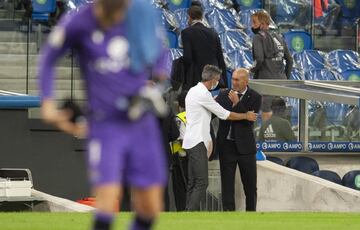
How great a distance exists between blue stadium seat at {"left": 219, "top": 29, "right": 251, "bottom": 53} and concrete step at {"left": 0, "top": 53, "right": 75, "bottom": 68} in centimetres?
510

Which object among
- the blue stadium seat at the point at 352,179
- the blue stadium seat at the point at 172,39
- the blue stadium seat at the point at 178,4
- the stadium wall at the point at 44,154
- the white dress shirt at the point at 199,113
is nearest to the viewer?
the white dress shirt at the point at 199,113

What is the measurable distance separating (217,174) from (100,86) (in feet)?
39.1

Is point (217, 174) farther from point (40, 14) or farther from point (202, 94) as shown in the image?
point (40, 14)

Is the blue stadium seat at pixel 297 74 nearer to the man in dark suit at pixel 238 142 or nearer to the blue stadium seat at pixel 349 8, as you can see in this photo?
the blue stadium seat at pixel 349 8

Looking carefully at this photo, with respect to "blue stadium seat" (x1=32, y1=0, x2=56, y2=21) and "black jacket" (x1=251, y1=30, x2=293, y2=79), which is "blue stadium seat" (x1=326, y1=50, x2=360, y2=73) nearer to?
"black jacket" (x1=251, y1=30, x2=293, y2=79)

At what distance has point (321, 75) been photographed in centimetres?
2523

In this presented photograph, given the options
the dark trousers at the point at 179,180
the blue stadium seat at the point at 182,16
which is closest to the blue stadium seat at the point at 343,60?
the blue stadium seat at the point at 182,16

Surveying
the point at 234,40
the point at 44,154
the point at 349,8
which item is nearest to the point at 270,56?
the point at 44,154

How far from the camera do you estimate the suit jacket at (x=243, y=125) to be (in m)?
17.3

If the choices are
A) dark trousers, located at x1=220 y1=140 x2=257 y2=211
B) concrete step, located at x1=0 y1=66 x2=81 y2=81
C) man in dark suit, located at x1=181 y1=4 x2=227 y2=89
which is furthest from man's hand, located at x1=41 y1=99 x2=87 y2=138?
concrete step, located at x1=0 y1=66 x2=81 y2=81

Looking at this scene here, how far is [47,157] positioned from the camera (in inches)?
771

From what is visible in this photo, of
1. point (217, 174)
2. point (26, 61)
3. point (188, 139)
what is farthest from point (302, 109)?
point (26, 61)

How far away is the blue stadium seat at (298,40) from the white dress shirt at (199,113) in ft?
31.0

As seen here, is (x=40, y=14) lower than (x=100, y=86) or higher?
higher
